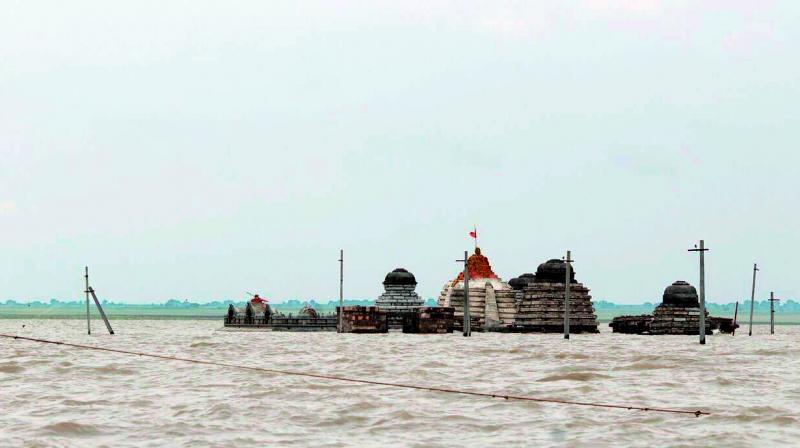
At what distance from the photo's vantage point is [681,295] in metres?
124

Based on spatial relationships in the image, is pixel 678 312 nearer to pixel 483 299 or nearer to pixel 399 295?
pixel 483 299

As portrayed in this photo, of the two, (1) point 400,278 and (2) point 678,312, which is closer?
(2) point 678,312

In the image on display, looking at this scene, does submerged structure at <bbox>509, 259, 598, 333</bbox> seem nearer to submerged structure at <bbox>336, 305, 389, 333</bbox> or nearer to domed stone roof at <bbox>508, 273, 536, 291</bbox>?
submerged structure at <bbox>336, 305, 389, 333</bbox>

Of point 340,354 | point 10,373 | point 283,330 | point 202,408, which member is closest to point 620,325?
point 283,330

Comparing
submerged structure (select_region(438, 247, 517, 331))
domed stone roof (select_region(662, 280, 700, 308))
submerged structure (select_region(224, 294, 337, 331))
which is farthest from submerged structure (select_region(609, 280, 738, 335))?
submerged structure (select_region(224, 294, 337, 331))

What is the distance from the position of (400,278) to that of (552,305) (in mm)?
25539

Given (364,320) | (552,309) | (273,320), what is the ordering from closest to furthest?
(364,320), (552,309), (273,320)

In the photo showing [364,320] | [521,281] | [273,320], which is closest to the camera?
[364,320]

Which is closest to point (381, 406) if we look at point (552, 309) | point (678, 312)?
point (552, 309)

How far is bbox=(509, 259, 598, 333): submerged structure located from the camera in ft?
410

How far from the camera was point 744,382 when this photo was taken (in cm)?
4328

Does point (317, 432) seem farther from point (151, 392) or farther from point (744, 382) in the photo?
point (744, 382)

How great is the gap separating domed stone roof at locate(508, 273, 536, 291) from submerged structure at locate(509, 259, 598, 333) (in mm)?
34633

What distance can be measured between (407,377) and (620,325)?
10203 cm
